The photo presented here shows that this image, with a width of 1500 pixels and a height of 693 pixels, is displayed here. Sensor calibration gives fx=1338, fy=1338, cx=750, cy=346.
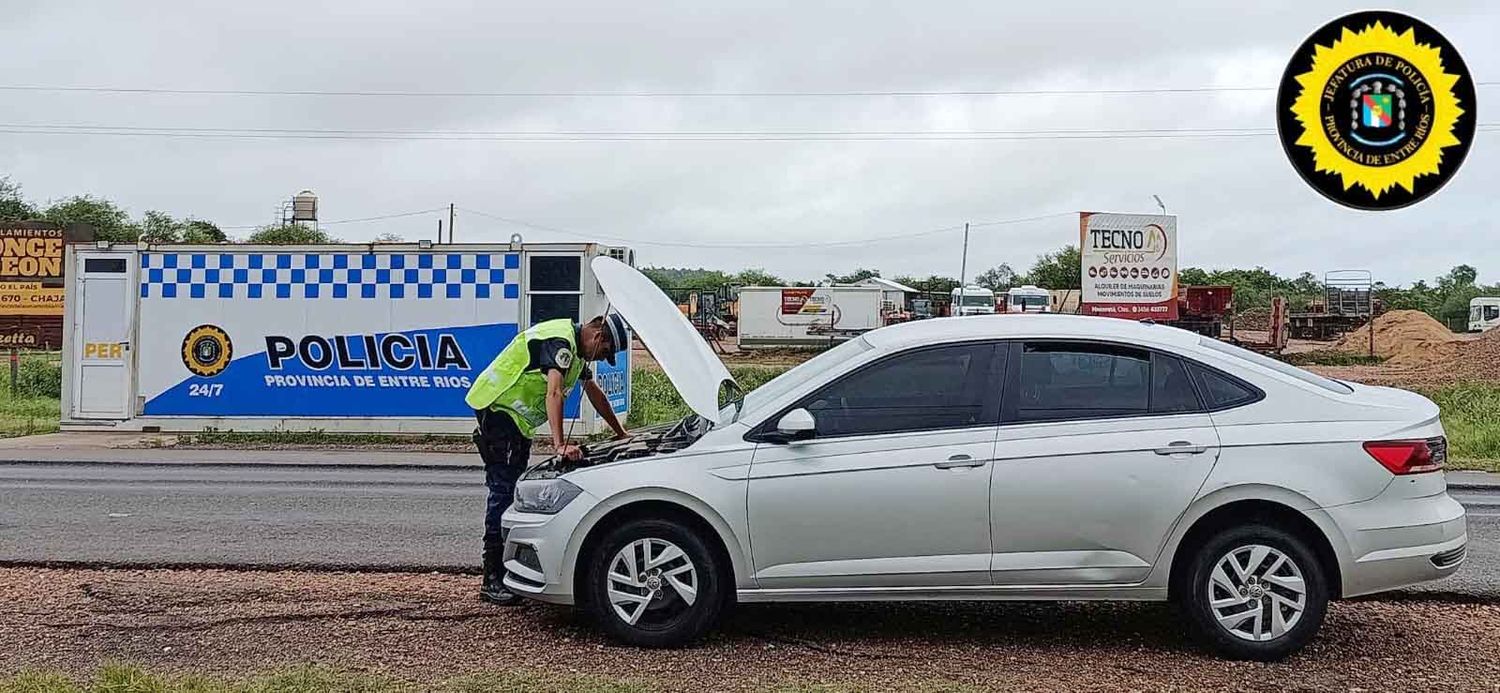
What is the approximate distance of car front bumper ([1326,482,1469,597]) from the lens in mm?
5805

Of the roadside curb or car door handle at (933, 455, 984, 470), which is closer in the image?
car door handle at (933, 455, 984, 470)

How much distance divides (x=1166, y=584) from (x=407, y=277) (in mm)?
13646

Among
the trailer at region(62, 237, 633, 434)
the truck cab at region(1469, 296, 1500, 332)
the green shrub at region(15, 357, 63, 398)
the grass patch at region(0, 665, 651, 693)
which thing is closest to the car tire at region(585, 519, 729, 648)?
the grass patch at region(0, 665, 651, 693)

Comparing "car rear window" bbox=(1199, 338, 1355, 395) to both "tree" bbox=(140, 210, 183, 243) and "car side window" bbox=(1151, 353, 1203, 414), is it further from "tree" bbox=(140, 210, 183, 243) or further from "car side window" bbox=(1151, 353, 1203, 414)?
"tree" bbox=(140, 210, 183, 243)

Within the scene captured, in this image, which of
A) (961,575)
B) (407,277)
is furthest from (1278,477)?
(407,277)

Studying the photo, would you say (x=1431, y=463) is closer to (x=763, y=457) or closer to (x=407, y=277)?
(x=763, y=457)

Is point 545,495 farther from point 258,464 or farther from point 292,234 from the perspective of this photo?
point 292,234

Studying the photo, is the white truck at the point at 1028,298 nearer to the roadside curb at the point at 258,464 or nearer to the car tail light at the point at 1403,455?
the roadside curb at the point at 258,464

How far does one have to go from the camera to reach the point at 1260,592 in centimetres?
584

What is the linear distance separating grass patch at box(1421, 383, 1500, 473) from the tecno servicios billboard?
5328 millimetres

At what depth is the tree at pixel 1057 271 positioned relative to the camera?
82812 millimetres

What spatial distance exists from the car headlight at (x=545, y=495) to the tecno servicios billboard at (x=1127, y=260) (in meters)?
21.7

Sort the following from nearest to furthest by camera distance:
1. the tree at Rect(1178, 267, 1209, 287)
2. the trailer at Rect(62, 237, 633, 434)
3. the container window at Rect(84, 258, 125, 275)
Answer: the trailer at Rect(62, 237, 633, 434) < the container window at Rect(84, 258, 125, 275) < the tree at Rect(1178, 267, 1209, 287)

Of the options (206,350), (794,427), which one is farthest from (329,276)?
(794,427)
